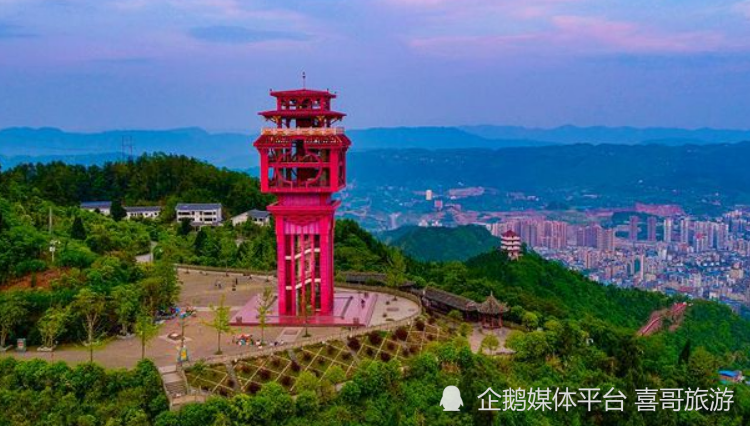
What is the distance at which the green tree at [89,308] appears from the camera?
25894mm

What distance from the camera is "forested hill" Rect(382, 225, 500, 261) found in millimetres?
84938

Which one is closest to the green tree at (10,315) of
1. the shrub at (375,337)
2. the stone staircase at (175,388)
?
the stone staircase at (175,388)

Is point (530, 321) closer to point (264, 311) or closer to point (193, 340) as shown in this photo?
point (264, 311)

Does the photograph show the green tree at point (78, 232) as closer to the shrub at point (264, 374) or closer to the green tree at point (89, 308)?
the green tree at point (89, 308)

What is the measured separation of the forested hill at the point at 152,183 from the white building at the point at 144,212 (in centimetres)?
131

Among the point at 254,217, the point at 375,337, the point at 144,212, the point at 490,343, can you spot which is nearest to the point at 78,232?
the point at 375,337

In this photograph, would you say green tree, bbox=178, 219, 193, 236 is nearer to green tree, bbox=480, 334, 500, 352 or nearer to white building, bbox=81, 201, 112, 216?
white building, bbox=81, 201, 112, 216

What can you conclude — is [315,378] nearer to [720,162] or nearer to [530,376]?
[530,376]

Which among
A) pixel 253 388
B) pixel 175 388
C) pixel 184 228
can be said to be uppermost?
pixel 184 228

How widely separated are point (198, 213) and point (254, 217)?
4255 millimetres

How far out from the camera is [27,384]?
22047 millimetres

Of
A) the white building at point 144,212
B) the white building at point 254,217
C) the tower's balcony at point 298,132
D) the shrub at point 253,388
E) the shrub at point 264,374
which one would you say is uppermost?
the tower's balcony at point 298,132

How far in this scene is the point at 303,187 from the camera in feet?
92.7

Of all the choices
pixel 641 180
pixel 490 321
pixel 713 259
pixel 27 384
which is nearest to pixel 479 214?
pixel 641 180
